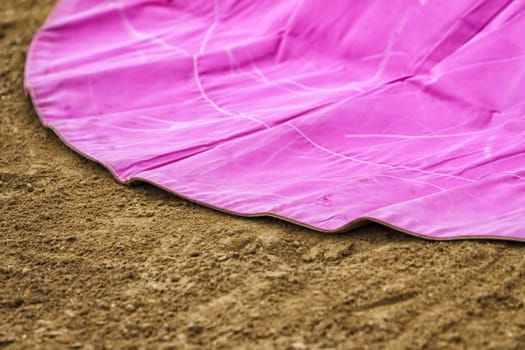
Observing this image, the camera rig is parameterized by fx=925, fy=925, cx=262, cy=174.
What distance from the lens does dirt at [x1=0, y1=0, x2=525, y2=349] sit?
7.02ft

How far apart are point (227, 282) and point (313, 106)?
3.26ft

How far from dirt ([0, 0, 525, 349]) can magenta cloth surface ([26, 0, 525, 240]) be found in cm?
9

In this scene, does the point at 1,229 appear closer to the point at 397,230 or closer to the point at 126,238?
the point at 126,238

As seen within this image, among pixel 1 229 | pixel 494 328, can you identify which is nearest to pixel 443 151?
pixel 494 328

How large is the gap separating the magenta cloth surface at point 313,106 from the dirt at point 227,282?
0.09 metres

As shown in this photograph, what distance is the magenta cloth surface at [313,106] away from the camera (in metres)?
2.69

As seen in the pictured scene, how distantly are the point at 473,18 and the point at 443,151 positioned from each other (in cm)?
62

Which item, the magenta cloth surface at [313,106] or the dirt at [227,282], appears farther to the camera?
the magenta cloth surface at [313,106]

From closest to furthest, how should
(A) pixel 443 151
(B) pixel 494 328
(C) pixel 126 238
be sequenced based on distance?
(B) pixel 494 328 < (C) pixel 126 238 < (A) pixel 443 151

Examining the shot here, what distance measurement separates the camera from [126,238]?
263 cm

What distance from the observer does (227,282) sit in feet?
7.77

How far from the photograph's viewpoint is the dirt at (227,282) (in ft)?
7.02

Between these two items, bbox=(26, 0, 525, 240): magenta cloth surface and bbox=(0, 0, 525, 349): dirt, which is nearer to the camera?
bbox=(0, 0, 525, 349): dirt

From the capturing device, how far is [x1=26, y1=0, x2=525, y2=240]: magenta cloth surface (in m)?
2.69
